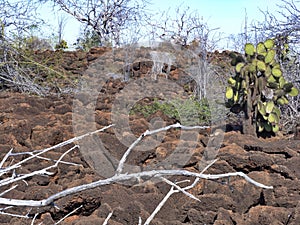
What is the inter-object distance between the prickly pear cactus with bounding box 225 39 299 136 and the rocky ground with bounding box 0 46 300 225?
0.17 metres

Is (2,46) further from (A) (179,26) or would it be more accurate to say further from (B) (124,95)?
(A) (179,26)

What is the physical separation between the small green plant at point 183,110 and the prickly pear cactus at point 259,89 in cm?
78

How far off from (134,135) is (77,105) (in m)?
1.19

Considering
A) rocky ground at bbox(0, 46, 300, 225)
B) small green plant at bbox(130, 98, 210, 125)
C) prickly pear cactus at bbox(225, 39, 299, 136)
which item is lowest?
rocky ground at bbox(0, 46, 300, 225)

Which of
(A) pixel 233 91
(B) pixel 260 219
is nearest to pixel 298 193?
(B) pixel 260 219

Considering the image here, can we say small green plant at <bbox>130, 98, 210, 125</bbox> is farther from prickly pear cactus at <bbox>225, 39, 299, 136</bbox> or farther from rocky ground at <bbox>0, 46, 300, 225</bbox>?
prickly pear cactus at <bbox>225, 39, 299, 136</bbox>

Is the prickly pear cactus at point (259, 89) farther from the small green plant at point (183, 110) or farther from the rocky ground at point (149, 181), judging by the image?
the small green plant at point (183, 110)

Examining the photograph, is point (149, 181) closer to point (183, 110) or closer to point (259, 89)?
point (259, 89)

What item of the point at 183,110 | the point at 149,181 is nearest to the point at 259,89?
the point at 183,110

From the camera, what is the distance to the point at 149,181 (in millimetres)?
2463

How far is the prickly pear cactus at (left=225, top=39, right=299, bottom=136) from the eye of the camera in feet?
13.4

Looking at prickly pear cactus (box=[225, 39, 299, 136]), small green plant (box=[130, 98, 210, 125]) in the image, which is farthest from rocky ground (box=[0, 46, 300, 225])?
small green plant (box=[130, 98, 210, 125])

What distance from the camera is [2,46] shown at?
17.5ft

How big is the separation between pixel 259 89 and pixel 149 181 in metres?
2.00
